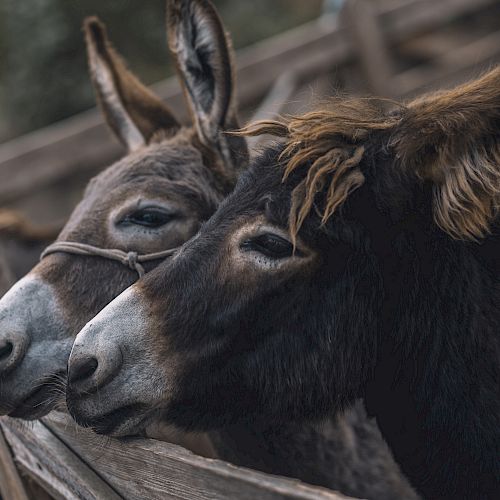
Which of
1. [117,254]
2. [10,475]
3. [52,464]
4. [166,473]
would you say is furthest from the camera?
[10,475]

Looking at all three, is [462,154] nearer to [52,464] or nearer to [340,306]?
[340,306]

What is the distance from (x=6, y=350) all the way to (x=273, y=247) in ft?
3.35

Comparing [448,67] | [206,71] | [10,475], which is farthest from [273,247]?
[448,67]

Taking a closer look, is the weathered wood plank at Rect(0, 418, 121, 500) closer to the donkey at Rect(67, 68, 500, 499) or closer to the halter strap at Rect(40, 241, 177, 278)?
the donkey at Rect(67, 68, 500, 499)

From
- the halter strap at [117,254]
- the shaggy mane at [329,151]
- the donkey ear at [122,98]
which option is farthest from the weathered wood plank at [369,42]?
the shaggy mane at [329,151]

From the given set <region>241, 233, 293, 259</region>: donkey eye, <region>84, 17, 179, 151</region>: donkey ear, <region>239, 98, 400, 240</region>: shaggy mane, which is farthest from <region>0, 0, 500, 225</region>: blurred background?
<region>241, 233, 293, 259</region>: donkey eye

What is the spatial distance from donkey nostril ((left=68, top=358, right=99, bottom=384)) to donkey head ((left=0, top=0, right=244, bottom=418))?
1.19 ft

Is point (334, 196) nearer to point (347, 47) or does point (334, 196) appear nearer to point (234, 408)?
point (234, 408)

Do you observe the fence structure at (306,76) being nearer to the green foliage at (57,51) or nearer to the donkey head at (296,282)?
the donkey head at (296,282)

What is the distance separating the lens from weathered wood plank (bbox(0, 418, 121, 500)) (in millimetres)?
2281

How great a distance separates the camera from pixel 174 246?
2859 mm

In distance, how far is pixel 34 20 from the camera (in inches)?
416

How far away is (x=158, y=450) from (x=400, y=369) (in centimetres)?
72

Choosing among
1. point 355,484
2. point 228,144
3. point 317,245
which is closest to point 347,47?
point 228,144
